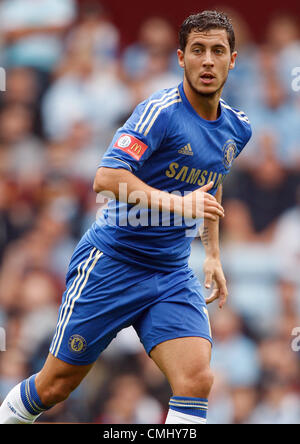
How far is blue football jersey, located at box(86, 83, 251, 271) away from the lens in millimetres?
4355

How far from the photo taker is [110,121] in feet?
32.3

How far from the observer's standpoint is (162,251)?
15.3ft

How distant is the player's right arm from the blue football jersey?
89mm

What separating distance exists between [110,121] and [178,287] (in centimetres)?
549

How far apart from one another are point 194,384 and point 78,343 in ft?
2.46

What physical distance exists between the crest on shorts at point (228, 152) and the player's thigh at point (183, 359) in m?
1.04

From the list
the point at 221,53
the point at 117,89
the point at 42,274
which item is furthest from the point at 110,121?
the point at 221,53

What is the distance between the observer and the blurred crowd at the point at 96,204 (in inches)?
324

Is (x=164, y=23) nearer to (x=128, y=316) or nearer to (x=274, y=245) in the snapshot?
(x=274, y=245)

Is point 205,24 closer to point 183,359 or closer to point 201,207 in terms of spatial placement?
point 201,207
